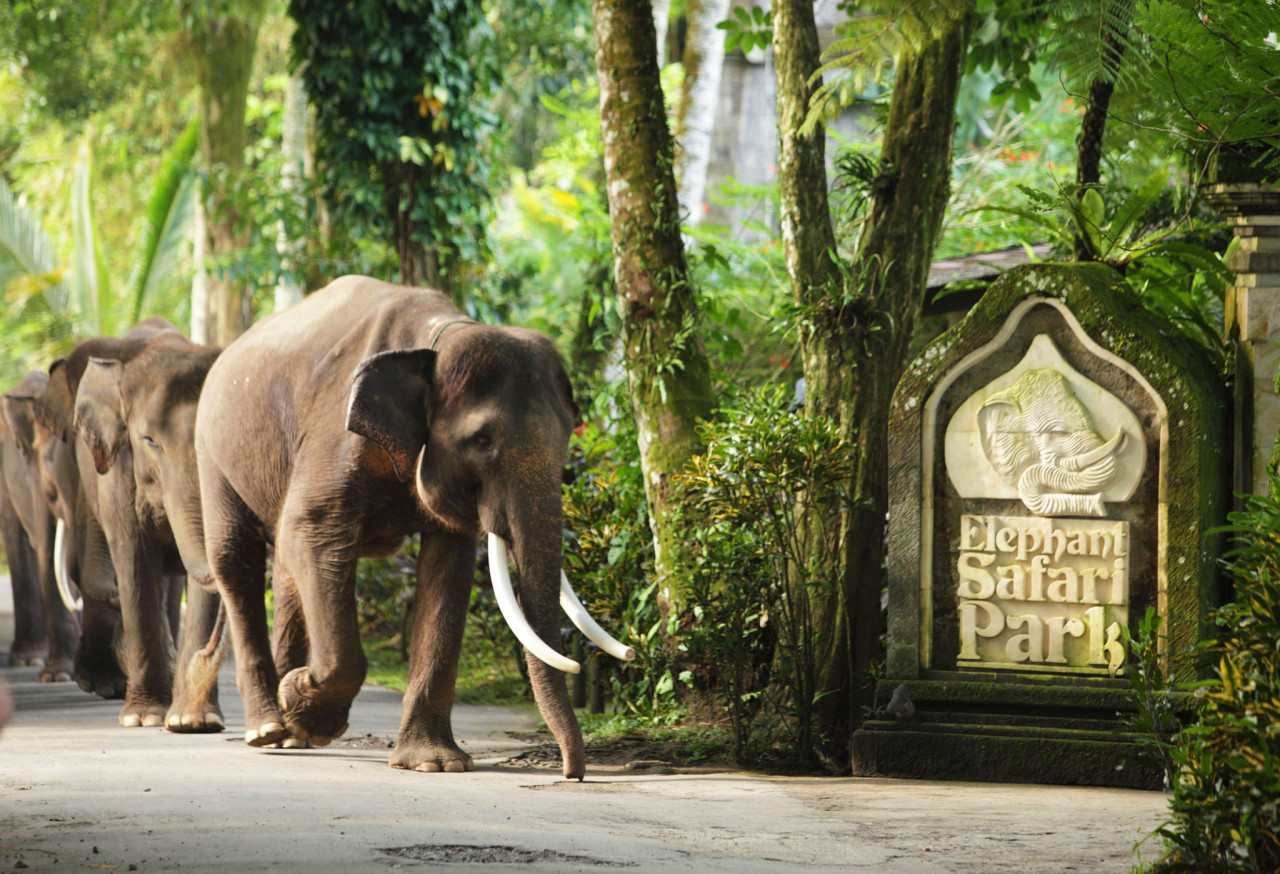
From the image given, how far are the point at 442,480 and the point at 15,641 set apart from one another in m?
6.92

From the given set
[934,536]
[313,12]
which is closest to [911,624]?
[934,536]

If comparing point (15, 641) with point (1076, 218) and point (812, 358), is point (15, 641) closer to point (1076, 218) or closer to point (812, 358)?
point (812, 358)

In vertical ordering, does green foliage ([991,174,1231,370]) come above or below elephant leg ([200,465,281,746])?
above

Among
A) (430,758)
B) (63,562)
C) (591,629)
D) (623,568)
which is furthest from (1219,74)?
(63,562)

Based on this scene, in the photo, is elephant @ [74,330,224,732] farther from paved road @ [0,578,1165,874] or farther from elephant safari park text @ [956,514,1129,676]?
elephant safari park text @ [956,514,1129,676]

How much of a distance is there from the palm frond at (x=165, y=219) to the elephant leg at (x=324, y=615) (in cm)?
1274

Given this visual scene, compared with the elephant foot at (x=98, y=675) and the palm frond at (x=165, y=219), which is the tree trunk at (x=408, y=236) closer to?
the elephant foot at (x=98, y=675)

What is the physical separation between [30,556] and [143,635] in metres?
4.31

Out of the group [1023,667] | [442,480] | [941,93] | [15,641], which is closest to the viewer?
[442,480]

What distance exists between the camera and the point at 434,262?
13.2 meters

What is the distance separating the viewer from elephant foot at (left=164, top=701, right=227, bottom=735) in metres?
7.66

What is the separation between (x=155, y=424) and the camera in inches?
316

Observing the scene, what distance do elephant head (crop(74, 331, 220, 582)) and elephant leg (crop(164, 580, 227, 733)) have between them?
341mm

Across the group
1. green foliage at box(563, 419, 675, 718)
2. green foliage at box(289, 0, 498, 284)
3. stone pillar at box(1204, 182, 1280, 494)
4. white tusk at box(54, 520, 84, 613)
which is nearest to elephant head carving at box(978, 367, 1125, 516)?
stone pillar at box(1204, 182, 1280, 494)
